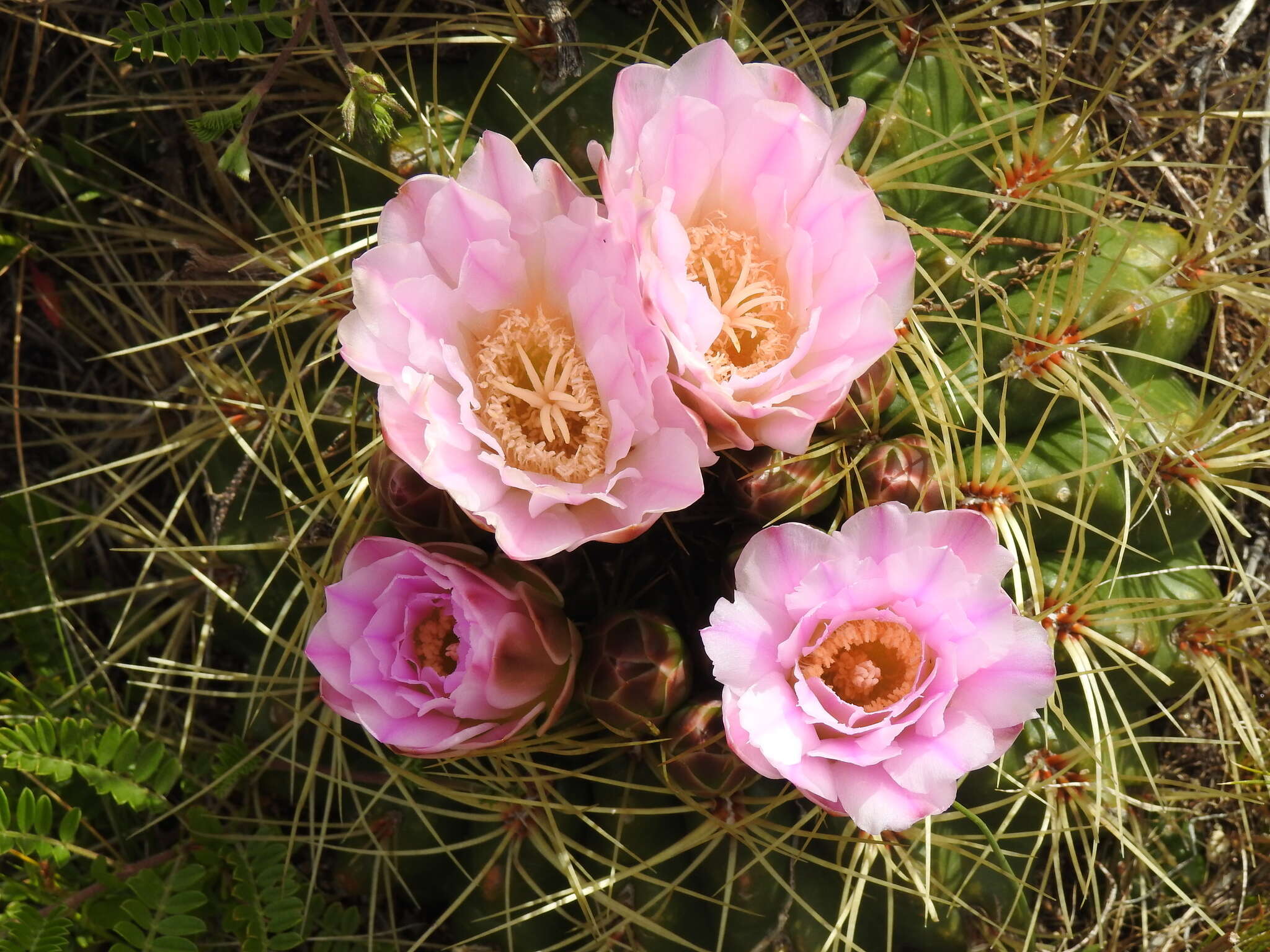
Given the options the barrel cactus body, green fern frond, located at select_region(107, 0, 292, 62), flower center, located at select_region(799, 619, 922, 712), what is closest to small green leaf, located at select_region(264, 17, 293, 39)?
green fern frond, located at select_region(107, 0, 292, 62)

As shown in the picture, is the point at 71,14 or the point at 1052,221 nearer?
the point at 1052,221

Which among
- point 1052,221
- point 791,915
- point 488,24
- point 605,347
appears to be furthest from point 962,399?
point 488,24

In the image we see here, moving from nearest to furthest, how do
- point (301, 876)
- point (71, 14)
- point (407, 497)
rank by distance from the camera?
point (407, 497) → point (301, 876) → point (71, 14)

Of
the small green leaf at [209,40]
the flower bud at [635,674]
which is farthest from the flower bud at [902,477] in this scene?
the small green leaf at [209,40]

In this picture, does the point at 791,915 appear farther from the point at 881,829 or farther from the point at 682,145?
the point at 682,145

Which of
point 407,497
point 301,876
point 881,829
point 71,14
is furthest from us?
point 71,14

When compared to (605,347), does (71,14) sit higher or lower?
lower

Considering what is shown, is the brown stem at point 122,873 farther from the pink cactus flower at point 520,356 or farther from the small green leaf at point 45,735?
the pink cactus flower at point 520,356

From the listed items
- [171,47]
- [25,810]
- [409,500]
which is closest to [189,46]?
[171,47]

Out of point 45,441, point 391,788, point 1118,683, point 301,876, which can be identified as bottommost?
point 301,876
